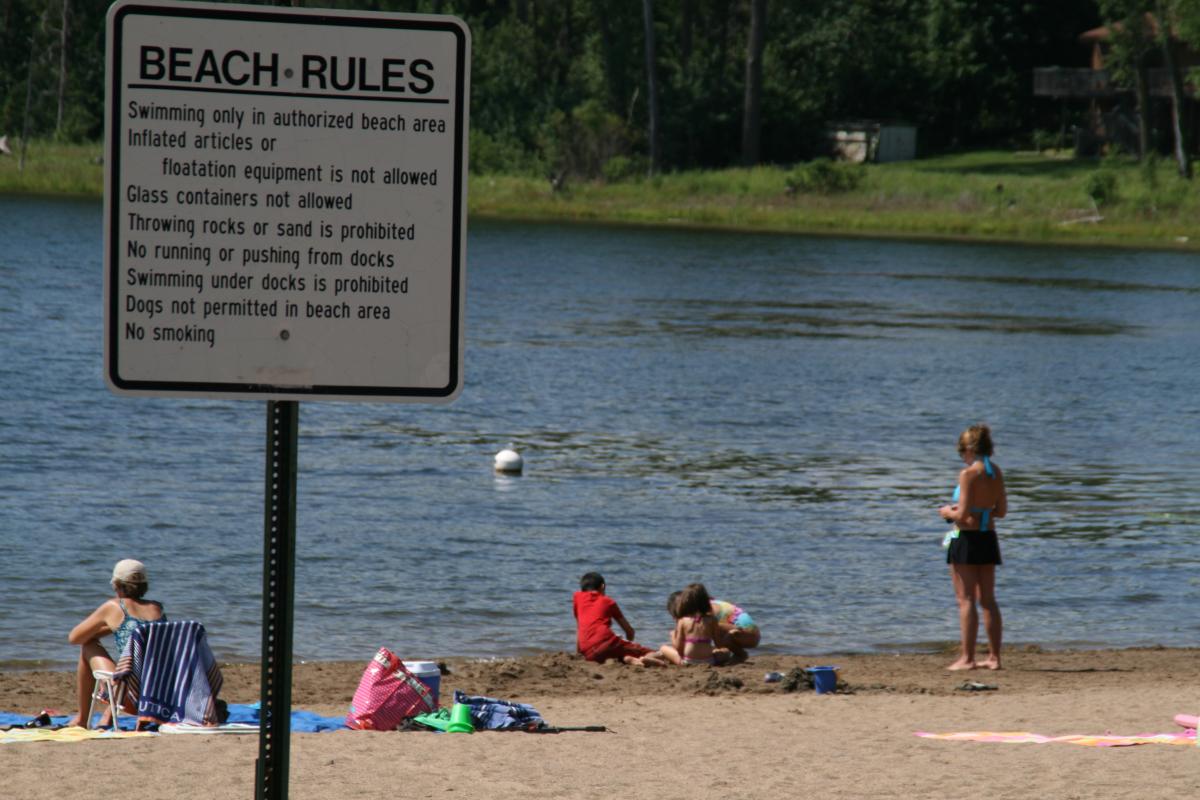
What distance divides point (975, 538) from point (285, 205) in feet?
32.0

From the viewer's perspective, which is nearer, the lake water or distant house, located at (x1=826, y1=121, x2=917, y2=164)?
the lake water

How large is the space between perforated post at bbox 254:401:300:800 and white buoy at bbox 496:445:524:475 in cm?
1865

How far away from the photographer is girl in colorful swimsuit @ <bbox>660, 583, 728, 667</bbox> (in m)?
12.5

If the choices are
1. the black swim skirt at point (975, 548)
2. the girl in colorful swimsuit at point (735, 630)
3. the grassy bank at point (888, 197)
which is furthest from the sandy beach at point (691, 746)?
the grassy bank at point (888, 197)

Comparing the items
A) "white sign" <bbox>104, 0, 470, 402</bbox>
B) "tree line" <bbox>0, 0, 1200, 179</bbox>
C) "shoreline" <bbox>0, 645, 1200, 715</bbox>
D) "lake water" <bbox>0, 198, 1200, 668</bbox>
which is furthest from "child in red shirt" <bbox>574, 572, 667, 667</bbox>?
"tree line" <bbox>0, 0, 1200, 179</bbox>

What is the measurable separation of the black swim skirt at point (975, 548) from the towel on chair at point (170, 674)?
538 centimetres

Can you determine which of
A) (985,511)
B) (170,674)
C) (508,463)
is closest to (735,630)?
(985,511)

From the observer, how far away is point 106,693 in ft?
32.0

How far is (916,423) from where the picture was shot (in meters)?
28.3

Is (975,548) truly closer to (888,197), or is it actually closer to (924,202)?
(924,202)

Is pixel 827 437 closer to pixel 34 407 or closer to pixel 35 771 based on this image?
pixel 34 407

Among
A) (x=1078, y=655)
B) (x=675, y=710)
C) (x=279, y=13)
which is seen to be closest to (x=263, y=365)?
(x=279, y=13)

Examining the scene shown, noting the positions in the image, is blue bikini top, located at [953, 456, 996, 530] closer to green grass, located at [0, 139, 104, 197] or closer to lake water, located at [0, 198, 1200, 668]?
lake water, located at [0, 198, 1200, 668]

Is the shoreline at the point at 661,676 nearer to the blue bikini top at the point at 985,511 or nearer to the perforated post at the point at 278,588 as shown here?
the blue bikini top at the point at 985,511
